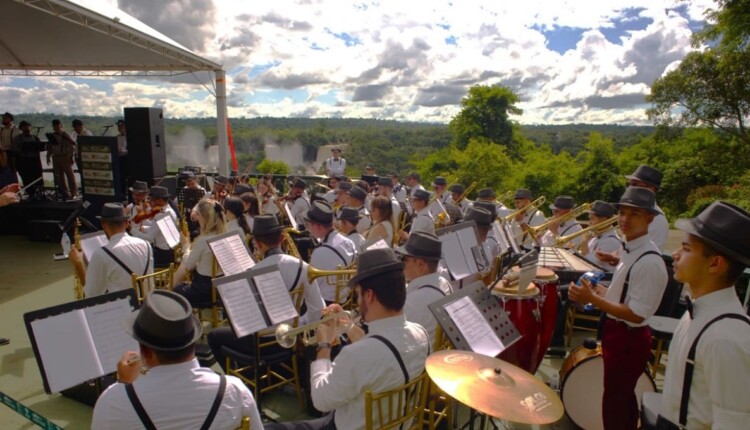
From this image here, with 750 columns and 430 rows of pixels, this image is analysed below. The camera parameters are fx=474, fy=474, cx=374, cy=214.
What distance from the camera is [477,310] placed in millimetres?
3234

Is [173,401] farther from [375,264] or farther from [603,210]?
[603,210]

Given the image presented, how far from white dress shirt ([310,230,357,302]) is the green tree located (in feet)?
123

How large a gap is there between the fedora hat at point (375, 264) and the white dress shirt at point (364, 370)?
0.92 ft

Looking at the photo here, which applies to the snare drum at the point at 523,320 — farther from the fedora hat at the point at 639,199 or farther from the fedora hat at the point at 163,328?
the fedora hat at the point at 163,328

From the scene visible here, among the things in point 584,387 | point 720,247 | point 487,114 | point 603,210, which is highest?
point 487,114

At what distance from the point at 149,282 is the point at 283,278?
165 cm

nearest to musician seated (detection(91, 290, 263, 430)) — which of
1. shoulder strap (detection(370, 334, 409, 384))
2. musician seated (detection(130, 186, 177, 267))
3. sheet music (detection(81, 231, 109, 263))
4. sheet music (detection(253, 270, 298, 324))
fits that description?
shoulder strap (detection(370, 334, 409, 384))

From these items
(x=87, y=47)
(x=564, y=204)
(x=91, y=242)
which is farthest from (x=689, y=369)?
(x=87, y=47)

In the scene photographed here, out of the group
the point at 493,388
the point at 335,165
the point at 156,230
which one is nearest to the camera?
the point at 493,388

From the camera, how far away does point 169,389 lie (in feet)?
7.30

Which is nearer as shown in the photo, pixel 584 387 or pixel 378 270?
pixel 378 270

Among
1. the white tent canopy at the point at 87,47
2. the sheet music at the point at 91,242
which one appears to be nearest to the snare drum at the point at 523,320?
the sheet music at the point at 91,242

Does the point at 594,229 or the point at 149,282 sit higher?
the point at 594,229

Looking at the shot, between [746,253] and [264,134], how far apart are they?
194 feet
